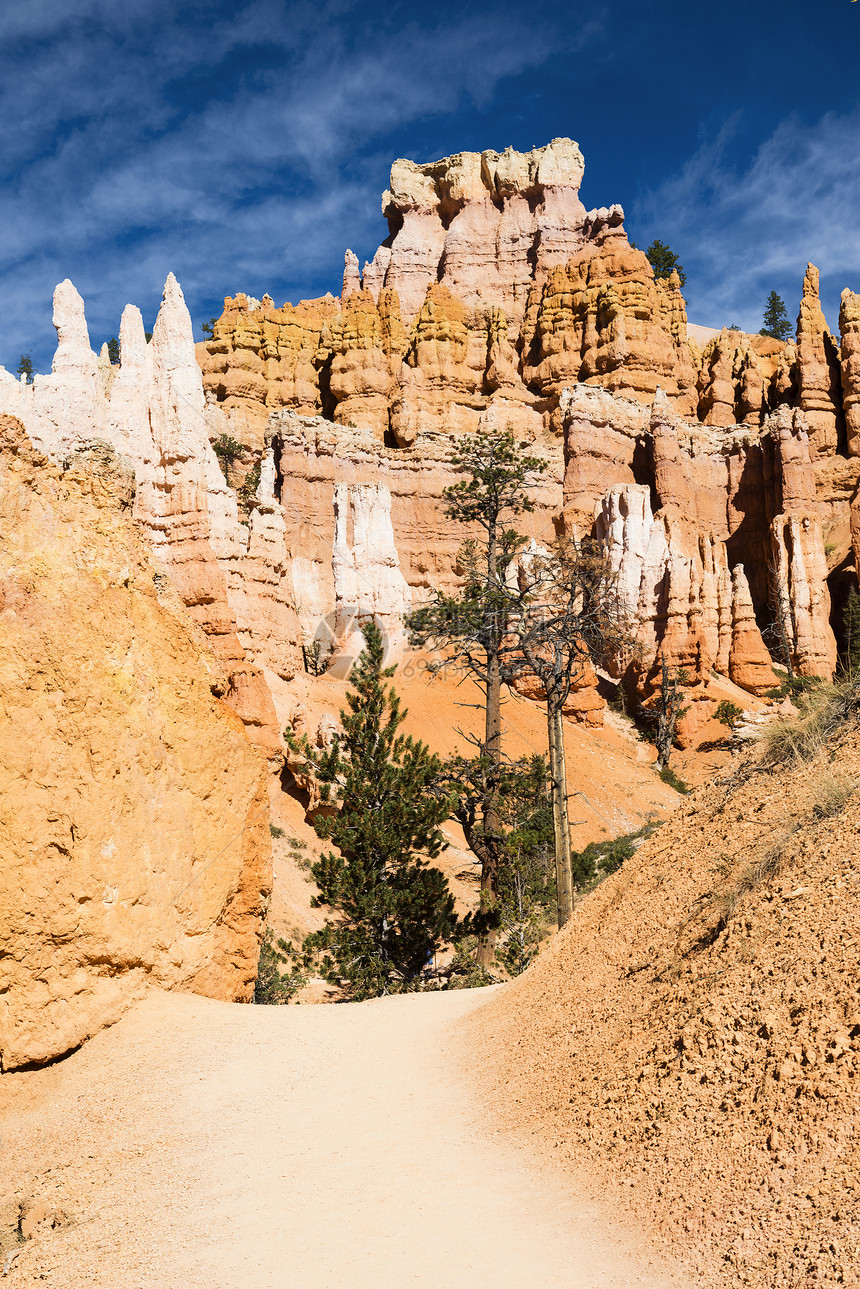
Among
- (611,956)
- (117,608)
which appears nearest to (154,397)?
(117,608)

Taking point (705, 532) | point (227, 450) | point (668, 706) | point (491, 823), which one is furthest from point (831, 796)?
point (227, 450)

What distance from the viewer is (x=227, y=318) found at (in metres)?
49.5

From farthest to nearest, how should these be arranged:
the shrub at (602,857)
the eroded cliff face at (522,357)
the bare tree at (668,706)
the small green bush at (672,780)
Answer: the eroded cliff face at (522,357), the bare tree at (668,706), the small green bush at (672,780), the shrub at (602,857)

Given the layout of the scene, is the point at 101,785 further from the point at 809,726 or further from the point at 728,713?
the point at 728,713

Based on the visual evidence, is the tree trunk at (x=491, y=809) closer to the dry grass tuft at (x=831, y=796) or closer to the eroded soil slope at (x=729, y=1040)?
the eroded soil slope at (x=729, y=1040)

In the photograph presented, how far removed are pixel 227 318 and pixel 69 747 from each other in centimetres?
4759

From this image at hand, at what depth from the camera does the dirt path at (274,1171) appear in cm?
388

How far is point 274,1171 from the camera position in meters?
5.03

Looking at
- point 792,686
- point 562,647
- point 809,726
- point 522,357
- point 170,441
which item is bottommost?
point 809,726

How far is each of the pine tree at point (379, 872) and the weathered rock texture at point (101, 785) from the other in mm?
4894

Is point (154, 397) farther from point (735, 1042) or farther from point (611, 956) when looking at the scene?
point (735, 1042)

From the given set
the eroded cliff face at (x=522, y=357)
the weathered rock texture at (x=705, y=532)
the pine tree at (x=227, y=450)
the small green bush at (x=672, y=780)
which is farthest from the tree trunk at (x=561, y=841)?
the eroded cliff face at (x=522, y=357)

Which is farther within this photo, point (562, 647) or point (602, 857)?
point (602, 857)

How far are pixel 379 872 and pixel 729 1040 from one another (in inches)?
394
